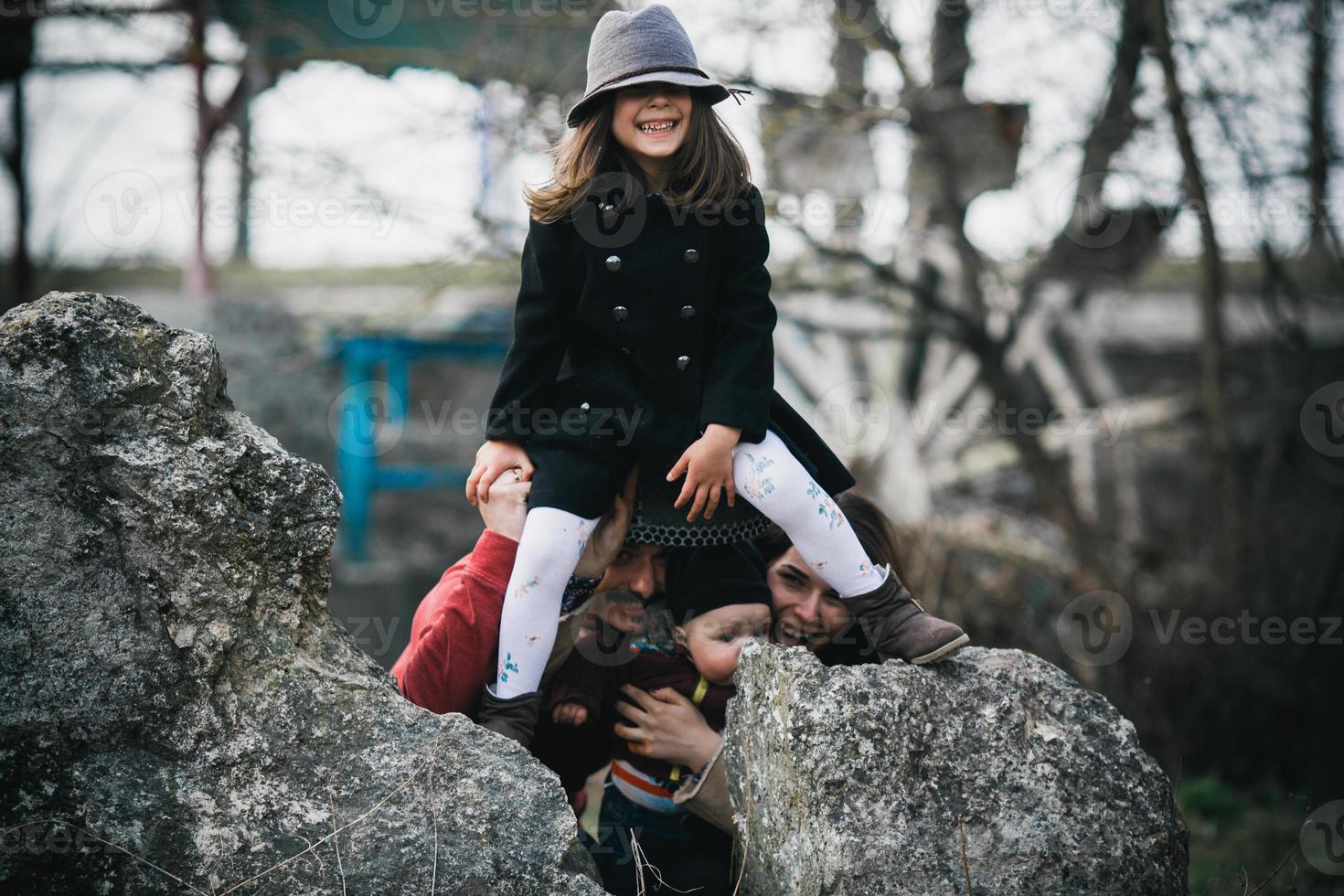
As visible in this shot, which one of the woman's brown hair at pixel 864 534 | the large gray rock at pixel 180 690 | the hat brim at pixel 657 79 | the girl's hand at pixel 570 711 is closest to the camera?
the large gray rock at pixel 180 690

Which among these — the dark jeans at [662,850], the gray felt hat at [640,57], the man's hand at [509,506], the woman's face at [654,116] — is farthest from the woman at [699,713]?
the gray felt hat at [640,57]

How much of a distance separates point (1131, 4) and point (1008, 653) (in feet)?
14.9

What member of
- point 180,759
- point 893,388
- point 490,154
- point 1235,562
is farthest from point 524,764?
point 893,388

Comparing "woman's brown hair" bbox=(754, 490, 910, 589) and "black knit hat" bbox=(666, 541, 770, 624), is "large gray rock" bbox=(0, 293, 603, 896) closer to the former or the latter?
"black knit hat" bbox=(666, 541, 770, 624)

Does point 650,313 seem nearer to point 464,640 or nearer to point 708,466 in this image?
point 708,466

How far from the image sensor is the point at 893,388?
A: 25.4 ft

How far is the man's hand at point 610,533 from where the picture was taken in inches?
96.5

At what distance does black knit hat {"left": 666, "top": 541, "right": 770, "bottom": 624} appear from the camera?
8.17 feet

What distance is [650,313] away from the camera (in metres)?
2.37

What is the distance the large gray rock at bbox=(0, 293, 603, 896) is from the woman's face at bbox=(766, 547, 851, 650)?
29.6 inches

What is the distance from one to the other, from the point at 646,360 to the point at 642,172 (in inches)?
16.0

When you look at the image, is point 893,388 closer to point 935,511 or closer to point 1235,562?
point 935,511

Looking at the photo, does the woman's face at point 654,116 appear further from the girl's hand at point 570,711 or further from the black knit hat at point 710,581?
the girl's hand at point 570,711

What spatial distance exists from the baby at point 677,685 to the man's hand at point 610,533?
181 millimetres
